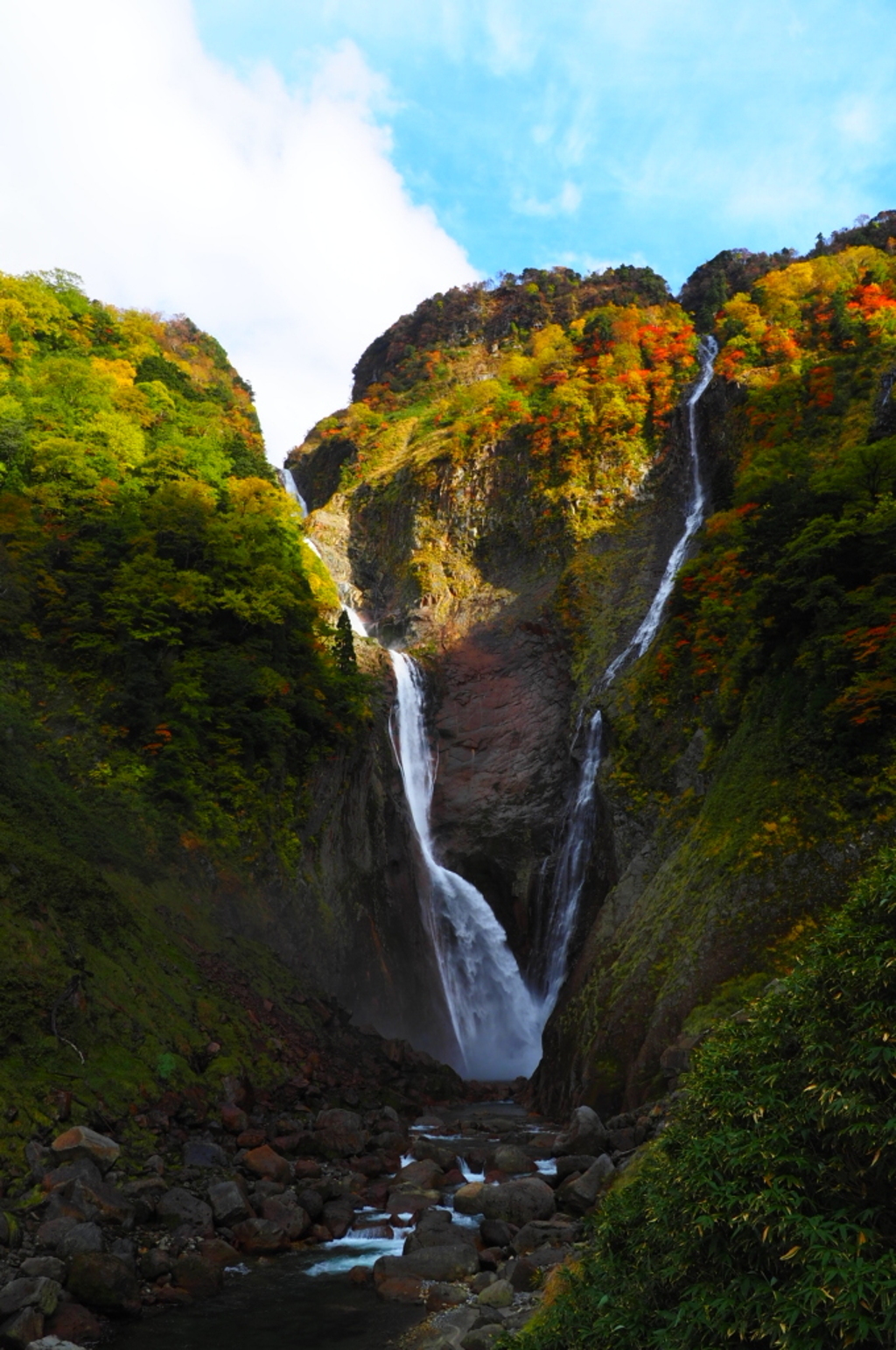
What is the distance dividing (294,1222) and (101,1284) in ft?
11.6

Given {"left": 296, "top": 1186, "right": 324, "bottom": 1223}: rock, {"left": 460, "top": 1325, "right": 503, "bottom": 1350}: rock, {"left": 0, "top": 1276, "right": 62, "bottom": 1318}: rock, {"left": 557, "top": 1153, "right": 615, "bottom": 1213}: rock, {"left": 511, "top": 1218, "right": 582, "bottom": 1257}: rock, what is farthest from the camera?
{"left": 296, "top": 1186, "right": 324, "bottom": 1223}: rock

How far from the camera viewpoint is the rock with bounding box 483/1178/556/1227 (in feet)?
40.7

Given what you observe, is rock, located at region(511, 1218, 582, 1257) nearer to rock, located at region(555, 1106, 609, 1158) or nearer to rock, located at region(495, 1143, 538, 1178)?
rock, located at region(555, 1106, 609, 1158)

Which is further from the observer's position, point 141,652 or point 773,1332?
point 141,652

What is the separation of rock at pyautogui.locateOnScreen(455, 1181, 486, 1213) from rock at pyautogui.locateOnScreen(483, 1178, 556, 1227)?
0.57 feet

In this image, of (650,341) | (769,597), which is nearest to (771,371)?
(650,341)

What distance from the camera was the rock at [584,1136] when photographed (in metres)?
14.3

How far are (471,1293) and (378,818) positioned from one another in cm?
2203

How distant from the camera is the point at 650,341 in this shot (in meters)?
50.9

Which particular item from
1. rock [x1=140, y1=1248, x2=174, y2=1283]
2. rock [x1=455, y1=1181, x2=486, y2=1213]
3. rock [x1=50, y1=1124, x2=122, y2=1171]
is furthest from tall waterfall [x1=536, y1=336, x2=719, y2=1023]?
rock [x1=140, y1=1248, x2=174, y2=1283]

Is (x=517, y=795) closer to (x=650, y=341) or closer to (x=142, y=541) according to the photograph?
(x=142, y=541)

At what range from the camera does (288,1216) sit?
12.1m

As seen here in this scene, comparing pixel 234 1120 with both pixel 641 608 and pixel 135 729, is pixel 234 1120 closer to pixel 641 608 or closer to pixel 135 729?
pixel 135 729

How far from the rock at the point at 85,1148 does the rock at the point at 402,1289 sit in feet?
13.8
